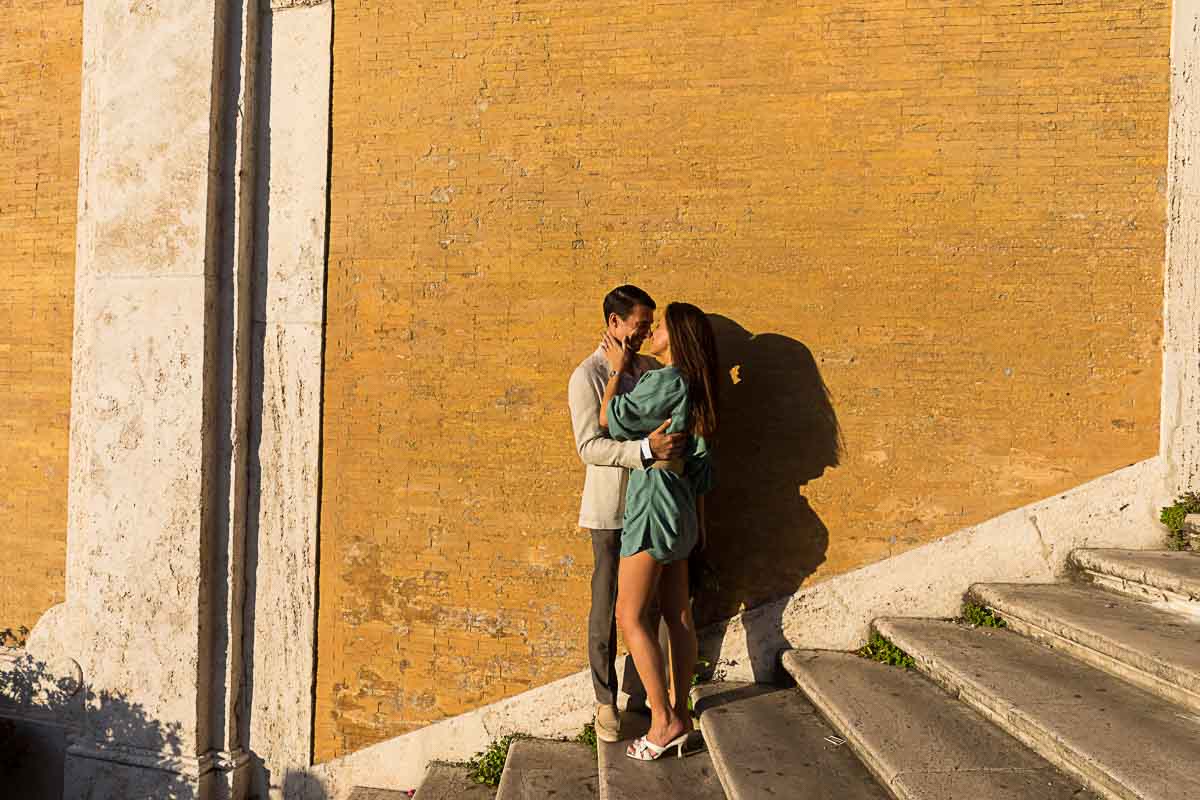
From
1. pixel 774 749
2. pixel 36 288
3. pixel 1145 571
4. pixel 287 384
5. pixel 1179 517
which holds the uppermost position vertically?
pixel 36 288

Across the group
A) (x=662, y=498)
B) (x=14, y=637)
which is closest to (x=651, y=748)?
(x=662, y=498)

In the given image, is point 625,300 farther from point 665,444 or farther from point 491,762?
point 491,762

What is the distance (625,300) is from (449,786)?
280cm

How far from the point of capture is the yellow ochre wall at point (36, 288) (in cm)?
512

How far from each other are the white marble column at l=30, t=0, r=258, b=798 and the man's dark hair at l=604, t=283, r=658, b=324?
7.93 ft

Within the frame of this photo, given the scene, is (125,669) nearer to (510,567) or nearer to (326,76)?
(510,567)

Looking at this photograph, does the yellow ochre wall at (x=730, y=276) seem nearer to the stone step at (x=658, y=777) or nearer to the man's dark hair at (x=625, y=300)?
the man's dark hair at (x=625, y=300)

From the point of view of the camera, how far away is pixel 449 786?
431 cm

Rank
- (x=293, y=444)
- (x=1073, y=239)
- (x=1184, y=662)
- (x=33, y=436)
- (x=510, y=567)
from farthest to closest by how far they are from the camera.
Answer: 1. (x=33, y=436)
2. (x=293, y=444)
3. (x=510, y=567)
4. (x=1073, y=239)
5. (x=1184, y=662)

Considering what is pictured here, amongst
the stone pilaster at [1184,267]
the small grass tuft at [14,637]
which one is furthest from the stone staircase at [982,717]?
the small grass tuft at [14,637]

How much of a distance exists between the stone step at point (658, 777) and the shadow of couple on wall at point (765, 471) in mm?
811

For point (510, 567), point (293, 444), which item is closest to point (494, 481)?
point (510, 567)

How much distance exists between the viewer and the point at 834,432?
4.18 m

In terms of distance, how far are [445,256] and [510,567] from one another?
5.93 feet
